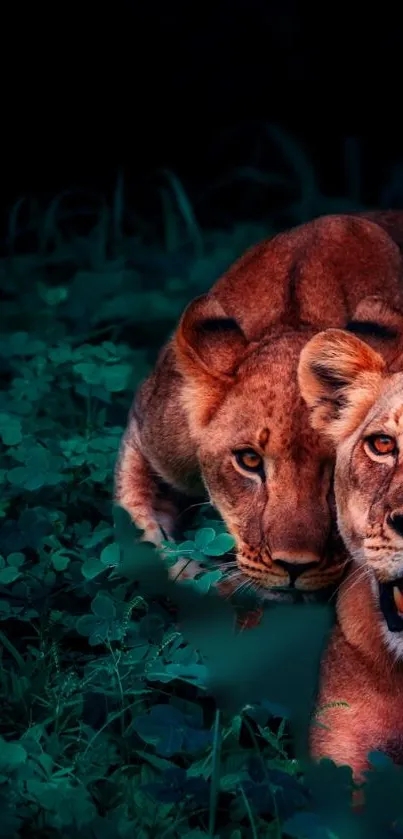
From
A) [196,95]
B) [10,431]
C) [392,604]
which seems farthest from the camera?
[196,95]

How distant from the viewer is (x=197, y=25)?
632cm

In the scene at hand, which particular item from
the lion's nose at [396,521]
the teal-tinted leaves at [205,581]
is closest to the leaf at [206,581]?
the teal-tinted leaves at [205,581]

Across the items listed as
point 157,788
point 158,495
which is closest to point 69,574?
point 158,495

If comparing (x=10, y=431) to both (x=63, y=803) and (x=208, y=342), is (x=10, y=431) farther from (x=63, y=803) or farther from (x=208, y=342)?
(x=63, y=803)

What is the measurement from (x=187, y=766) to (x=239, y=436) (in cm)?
75

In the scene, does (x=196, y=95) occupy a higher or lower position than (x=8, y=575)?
higher

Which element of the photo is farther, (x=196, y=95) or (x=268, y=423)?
(x=196, y=95)

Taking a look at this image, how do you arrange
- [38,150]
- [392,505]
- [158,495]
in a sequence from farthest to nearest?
[38,150] → [158,495] → [392,505]

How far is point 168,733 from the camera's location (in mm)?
2930

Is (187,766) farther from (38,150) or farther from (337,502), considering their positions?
(38,150)

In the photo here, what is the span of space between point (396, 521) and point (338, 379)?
0.46 meters

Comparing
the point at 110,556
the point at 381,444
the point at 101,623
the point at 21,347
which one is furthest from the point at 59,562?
the point at 21,347

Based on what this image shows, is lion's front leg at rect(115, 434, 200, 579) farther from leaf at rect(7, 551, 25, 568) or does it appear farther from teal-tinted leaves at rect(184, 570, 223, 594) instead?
→ teal-tinted leaves at rect(184, 570, 223, 594)

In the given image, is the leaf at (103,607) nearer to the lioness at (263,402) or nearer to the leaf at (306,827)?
the lioness at (263,402)
